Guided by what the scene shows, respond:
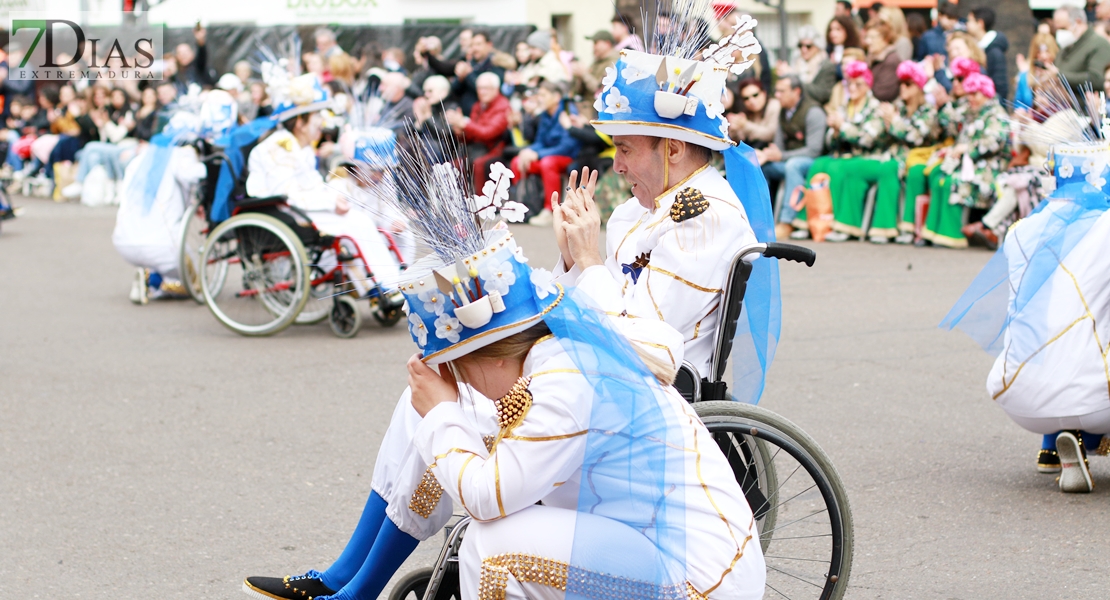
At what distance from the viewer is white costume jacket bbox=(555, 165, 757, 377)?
3.23m

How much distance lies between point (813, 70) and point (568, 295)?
11450 millimetres

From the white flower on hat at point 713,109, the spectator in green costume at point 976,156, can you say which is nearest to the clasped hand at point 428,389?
the white flower on hat at point 713,109

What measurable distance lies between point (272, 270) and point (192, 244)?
1237mm

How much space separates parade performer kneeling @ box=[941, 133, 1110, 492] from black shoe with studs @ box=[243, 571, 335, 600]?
2.56m

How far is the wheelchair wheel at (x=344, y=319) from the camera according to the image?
793cm

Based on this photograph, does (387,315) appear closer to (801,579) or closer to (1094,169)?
(1094,169)

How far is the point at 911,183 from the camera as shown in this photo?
11.1 metres

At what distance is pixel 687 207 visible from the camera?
3285 mm

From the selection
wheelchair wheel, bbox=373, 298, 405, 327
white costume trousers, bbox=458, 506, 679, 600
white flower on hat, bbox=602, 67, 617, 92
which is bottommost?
wheelchair wheel, bbox=373, 298, 405, 327

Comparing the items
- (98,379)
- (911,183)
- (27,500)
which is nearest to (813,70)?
(911,183)

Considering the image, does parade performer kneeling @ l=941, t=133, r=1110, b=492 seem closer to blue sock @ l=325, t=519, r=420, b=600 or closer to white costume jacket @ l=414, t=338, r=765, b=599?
white costume jacket @ l=414, t=338, r=765, b=599

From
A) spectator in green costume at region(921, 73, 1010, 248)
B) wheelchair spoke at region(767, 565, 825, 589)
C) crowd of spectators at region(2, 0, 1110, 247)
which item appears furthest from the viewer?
crowd of spectators at region(2, 0, 1110, 247)

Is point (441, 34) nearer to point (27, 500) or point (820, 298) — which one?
point (820, 298)

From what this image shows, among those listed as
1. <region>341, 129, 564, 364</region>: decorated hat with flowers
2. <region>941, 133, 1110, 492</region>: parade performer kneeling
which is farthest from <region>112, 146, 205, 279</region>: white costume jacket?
<region>341, 129, 564, 364</region>: decorated hat with flowers
